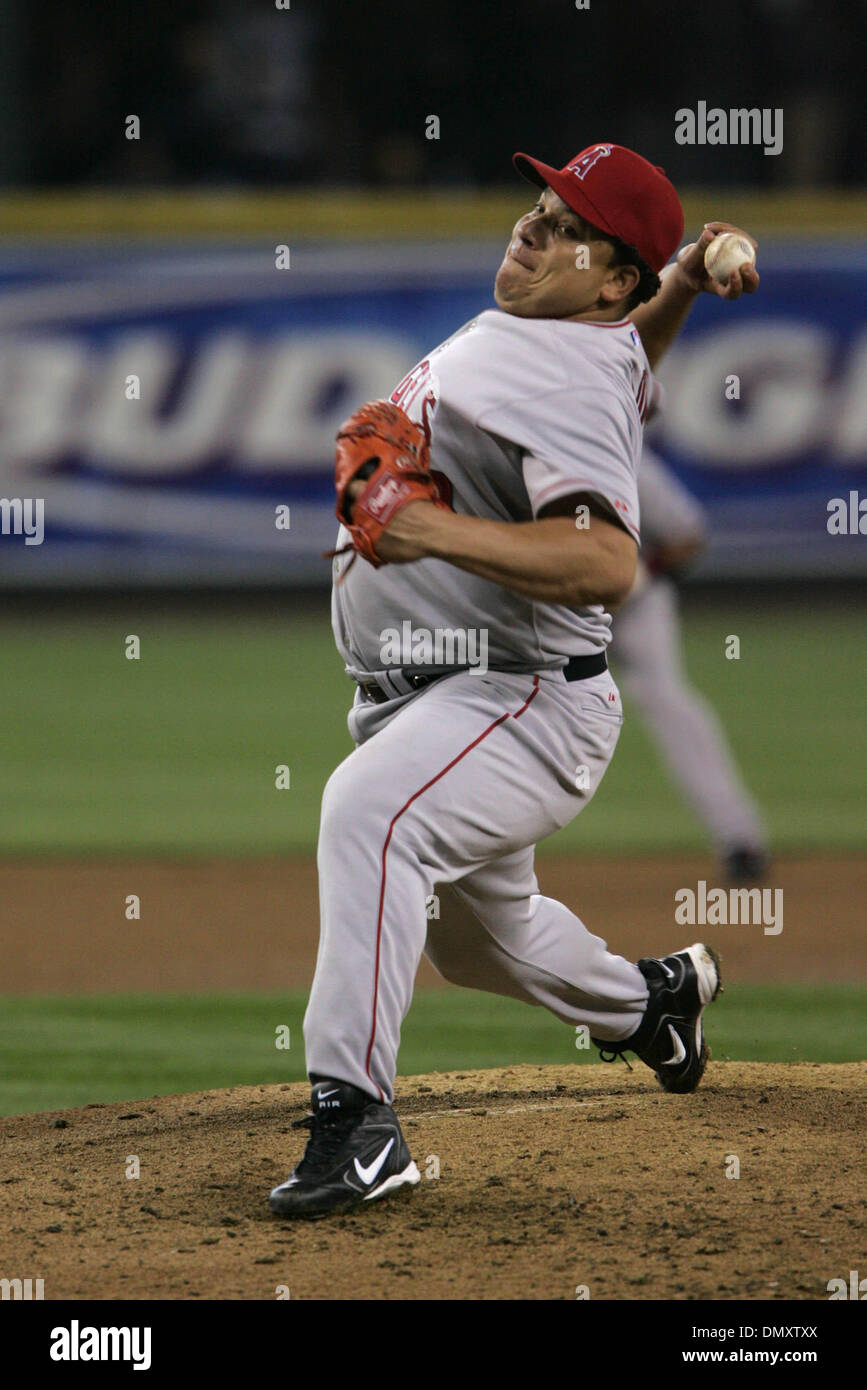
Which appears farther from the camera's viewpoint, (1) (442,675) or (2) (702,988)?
(2) (702,988)

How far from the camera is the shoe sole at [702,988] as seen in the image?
4500 mm

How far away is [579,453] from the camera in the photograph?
3553mm

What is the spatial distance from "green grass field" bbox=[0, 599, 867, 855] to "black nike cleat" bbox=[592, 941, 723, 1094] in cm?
432

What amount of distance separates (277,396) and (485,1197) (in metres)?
11.6

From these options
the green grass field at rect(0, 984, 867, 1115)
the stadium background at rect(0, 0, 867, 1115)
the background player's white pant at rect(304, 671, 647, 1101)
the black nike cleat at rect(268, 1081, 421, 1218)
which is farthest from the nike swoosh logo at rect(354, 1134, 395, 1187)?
the stadium background at rect(0, 0, 867, 1115)

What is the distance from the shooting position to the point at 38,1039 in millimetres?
5797

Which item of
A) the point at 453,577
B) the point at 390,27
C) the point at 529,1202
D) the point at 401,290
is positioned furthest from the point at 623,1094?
the point at 390,27

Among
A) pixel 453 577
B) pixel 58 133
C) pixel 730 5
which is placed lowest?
pixel 453 577

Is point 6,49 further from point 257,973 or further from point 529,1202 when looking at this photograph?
point 529,1202

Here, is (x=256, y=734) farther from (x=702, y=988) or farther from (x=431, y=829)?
(x=431, y=829)

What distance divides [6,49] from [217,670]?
19.5 ft
